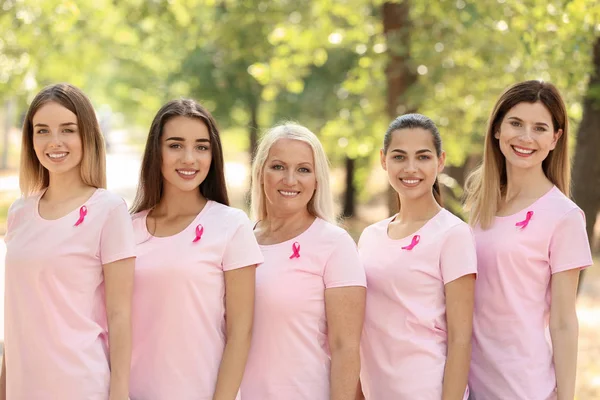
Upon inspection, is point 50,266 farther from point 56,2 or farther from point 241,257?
point 56,2

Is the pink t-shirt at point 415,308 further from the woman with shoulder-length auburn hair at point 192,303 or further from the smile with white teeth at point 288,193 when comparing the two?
the woman with shoulder-length auburn hair at point 192,303

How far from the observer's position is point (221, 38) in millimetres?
11633

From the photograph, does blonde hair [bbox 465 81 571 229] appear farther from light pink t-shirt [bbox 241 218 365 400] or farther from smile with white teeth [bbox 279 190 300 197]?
smile with white teeth [bbox 279 190 300 197]

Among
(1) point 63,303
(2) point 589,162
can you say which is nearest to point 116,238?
(1) point 63,303

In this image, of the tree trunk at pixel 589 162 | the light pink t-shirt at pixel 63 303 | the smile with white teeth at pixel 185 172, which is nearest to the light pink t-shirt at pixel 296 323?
the smile with white teeth at pixel 185 172

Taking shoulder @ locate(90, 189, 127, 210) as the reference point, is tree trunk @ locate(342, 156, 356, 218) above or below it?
below

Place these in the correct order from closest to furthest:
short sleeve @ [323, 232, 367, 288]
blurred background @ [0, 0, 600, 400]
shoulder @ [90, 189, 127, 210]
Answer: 1. shoulder @ [90, 189, 127, 210]
2. short sleeve @ [323, 232, 367, 288]
3. blurred background @ [0, 0, 600, 400]

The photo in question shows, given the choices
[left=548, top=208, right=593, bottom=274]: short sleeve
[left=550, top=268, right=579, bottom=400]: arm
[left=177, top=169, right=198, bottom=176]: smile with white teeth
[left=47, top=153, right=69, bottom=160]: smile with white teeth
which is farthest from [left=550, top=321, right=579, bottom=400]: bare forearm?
[left=47, top=153, right=69, bottom=160]: smile with white teeth

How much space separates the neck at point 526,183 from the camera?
3.76 metres

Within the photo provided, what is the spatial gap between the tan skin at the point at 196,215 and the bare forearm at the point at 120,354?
37cm

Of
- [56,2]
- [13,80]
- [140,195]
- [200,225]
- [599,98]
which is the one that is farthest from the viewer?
[13,80]

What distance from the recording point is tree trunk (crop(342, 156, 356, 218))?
80.8 feet

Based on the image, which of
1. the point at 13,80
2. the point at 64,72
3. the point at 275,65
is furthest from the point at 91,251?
the point at 64,72

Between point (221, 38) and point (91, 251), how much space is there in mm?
8739
